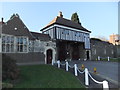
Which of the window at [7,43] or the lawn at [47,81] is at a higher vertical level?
the window at [7,43]

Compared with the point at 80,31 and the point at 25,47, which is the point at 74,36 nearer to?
the point at 80,31

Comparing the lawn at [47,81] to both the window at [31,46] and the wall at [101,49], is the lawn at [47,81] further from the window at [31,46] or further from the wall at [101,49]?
the wall at [101,49]

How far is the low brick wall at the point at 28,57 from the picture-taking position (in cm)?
1623

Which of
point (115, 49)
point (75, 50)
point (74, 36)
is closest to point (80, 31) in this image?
point (74, 36)

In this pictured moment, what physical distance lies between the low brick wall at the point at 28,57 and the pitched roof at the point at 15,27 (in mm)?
2458

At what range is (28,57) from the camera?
17438 mm

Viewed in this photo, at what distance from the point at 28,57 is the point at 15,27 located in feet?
14.3

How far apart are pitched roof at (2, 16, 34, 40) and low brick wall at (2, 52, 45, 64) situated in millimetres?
2458

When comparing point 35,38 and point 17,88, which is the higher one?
point 35,38

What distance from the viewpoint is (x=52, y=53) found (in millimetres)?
20719

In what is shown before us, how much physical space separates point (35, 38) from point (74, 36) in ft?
27.1

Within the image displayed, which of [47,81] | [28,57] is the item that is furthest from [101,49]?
[47,81]

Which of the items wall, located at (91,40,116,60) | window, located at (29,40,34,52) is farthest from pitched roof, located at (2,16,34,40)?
wall, located at (91,40,116,60)

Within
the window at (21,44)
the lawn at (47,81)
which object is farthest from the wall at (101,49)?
the lawn at (47,81)
